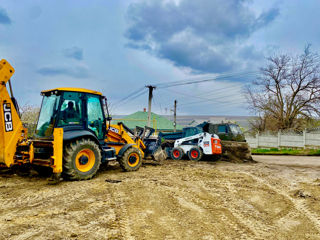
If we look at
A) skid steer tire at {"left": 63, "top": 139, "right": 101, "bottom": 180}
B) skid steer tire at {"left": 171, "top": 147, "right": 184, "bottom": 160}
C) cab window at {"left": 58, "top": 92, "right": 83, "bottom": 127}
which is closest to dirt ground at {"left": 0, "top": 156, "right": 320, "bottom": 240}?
skid steer tire at {"left": 63, "top": 139, "right": 101, "bottom": 180}

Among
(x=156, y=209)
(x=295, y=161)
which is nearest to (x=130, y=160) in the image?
(x=156, y=209)

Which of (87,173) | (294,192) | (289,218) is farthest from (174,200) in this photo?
(294,192)

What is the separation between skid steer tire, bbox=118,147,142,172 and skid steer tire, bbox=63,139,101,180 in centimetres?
108

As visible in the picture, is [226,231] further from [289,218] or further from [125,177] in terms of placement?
[125,177]

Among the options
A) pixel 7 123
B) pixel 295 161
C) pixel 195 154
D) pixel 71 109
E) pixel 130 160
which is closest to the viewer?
pixel 7 123

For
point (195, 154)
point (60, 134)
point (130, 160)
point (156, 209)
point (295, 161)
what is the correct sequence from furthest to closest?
point (295, 161), point (195, 154), point (130, 160), point (60, 134), point (156, 209)

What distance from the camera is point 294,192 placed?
5.81 metres

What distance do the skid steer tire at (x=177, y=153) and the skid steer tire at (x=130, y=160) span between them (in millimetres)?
4546

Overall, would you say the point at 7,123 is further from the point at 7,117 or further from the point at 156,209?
the point at 156,209

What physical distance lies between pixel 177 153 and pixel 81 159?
6608 mm

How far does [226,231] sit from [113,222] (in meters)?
1.58

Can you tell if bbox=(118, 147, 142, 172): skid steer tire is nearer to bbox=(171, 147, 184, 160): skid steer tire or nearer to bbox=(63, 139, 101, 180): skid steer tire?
bbox=(63, 139, 101, 180): skid steer tire

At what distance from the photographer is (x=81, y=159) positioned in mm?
6109

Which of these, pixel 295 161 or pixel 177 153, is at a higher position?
pixel 177 153
